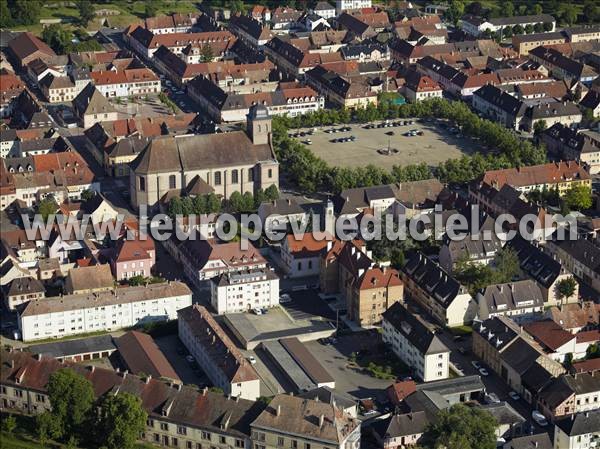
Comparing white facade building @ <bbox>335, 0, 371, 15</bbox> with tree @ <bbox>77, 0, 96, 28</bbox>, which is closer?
tree @ <bbox>77, 0, 96, 28</bbox>

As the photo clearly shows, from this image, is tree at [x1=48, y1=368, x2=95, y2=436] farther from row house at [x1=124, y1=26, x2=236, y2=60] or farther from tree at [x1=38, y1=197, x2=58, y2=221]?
row house at [x1=124, y1=26, x2=236, y2=60]

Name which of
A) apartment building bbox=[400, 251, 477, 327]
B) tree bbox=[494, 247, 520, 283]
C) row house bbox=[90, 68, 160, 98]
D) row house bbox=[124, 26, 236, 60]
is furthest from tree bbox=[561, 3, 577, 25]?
apartment building bbox=[400, 251, 477, 327]

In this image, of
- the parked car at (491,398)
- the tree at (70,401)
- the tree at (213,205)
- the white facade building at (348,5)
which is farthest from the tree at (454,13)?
the tree at (70,401)

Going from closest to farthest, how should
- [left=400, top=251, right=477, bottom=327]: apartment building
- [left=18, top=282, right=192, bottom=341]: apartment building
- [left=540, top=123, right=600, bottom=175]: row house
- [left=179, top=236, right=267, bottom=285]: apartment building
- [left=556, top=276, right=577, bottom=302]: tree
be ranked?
[left=18, top=282, right=192, bottom=341]: apartment building < [left=400, top=251, right=477, bottom=327]: apartment building < [left=556, top=276, right=577, bottom=302]: tree < [left=179, top=236, right=267, bottom=285]: apartment building < [left=540, top=123, right=600, bottom=175]: row house

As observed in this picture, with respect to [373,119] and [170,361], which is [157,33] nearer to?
[373,119]

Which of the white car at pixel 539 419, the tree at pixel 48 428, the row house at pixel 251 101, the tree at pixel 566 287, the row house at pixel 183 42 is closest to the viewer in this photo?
the tree at pixel 48 428

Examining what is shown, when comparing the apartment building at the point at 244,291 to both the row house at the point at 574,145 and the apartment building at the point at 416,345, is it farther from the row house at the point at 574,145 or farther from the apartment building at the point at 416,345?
the row house at the point at 574,145
